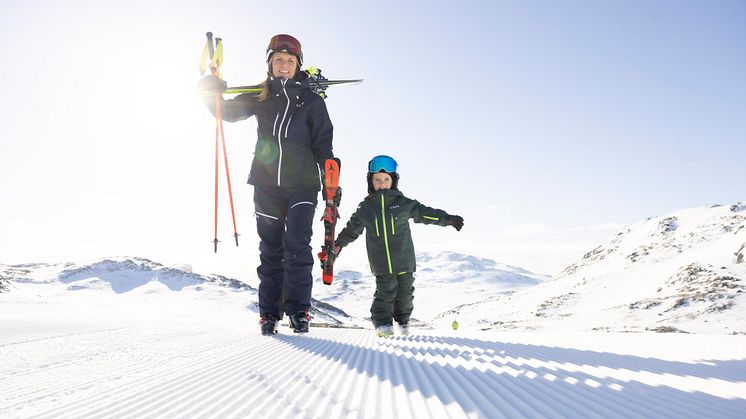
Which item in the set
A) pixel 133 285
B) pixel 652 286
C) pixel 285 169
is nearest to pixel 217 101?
pixel 285 169

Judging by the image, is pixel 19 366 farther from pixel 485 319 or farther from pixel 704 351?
pixel 485 319

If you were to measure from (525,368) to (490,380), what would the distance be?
0.38 m

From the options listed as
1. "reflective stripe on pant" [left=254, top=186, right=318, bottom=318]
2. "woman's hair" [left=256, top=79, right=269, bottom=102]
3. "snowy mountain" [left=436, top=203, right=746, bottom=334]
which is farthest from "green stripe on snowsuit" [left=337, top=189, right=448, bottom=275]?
"snowy mountain" [left=436, top=203, right=746, bottom=334]

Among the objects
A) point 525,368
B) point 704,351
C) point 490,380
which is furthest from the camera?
point 704,351

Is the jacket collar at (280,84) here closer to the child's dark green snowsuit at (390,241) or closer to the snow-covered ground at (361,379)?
the child's dark green snowsuit at (390,241)

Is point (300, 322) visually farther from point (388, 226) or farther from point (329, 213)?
point (388, 226)

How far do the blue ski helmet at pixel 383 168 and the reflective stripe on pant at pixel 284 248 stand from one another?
0.95 metres

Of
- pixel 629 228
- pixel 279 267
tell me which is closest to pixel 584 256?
pixel 629 228

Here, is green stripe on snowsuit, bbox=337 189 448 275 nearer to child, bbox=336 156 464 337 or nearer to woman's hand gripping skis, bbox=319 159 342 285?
child, bbox=336 156 464 337

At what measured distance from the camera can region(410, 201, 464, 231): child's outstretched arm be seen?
4812 mm

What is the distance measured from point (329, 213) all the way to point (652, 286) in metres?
39.4

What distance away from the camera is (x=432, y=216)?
4852mm

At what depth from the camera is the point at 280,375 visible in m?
1.74

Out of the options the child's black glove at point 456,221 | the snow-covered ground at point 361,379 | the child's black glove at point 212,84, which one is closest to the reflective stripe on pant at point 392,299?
the child's black glove at point 456,221
